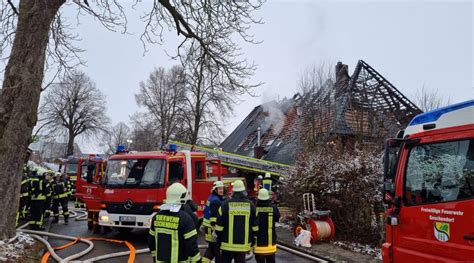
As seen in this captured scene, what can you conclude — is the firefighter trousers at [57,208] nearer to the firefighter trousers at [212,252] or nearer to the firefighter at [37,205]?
the firefighter at [37,205]

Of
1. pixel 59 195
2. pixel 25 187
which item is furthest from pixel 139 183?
pixel 59 195

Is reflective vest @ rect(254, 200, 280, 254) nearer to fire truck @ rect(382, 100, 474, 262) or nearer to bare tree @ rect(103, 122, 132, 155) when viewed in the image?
fire truck @ rect(382, 100, 474, 262)

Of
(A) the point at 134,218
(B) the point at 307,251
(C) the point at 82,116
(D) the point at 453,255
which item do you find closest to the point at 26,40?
(A) the point at 134,218

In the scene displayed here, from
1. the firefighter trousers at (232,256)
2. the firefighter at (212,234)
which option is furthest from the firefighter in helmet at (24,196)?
the firefighter trousers at (232,256)

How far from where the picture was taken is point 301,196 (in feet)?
40.1

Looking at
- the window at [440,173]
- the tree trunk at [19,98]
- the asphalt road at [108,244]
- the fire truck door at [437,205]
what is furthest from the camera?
the asphalt road at [108,244]

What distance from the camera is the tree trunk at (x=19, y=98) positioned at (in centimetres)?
827

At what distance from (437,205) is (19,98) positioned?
792 cm

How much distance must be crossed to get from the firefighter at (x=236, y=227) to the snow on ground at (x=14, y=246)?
3.77m

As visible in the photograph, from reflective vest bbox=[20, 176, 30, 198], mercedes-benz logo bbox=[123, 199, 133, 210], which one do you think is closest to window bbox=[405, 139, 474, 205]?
mercedes-benz logo bbox=[123, 199, 133, 210]

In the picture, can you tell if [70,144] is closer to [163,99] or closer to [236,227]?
[163,99]

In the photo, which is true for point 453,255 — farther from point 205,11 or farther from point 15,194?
point 205,11

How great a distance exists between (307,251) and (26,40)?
7832mm

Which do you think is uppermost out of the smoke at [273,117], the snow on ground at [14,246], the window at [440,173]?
the smoke at [273,117]
